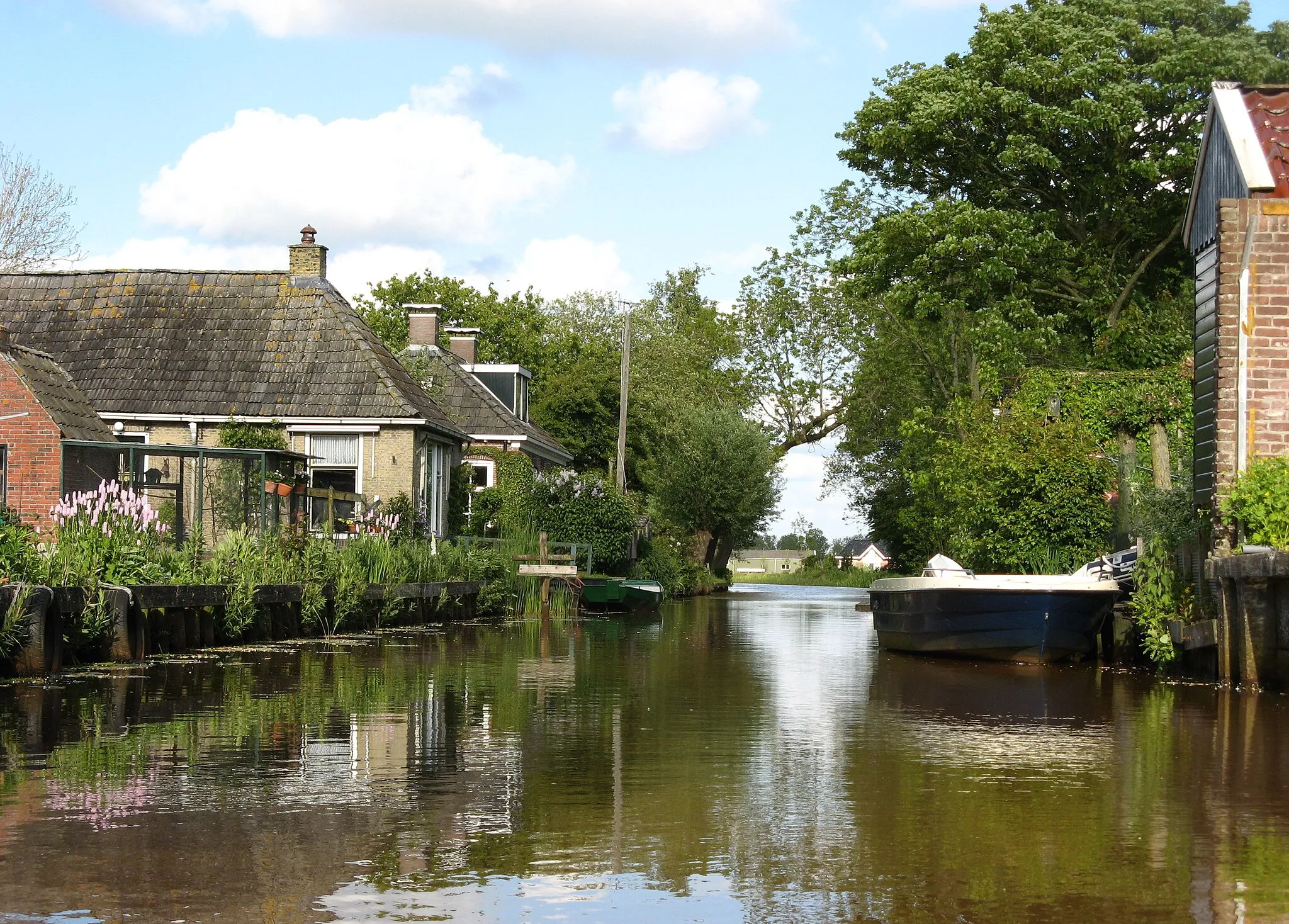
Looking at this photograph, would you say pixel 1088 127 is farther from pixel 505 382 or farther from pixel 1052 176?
pixel 505 382

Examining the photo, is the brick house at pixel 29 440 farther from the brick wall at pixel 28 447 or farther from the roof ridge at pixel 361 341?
the roof ridge at pixel 361 341

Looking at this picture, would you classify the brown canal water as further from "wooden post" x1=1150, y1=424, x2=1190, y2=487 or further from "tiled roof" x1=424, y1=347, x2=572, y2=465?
"tiled roof" x1=424, y1=347, x2=572, y2=465

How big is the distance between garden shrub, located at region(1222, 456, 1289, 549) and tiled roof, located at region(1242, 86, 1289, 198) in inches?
126

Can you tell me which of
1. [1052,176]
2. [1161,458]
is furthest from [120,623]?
[1052,176]

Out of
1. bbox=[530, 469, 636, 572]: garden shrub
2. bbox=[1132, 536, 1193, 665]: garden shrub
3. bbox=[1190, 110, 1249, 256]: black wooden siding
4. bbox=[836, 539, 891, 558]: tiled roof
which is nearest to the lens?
bbox=[1190, 110, 1249, 256]: black wooden siding

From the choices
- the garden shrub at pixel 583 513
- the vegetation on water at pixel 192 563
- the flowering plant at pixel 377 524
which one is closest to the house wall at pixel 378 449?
the flowering plant at pixel 377 524

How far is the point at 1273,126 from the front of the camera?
18.3 metres

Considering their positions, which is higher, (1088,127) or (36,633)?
(1088,127)

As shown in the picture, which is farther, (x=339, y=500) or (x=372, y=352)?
(x=372, y=352)

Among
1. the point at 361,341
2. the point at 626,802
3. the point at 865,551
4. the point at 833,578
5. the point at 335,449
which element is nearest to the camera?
the point at 626,802

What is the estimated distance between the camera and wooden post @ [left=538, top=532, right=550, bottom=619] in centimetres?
3362

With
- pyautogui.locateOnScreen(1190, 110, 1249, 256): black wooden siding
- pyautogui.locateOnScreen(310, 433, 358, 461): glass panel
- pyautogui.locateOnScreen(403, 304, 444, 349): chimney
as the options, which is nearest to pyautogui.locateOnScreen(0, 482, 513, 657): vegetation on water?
pyautogui.locateOnScreen(310, 433, 358, 461): glass panel

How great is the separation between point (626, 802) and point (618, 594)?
28714 millimetres

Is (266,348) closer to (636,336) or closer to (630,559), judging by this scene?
(630,559)
